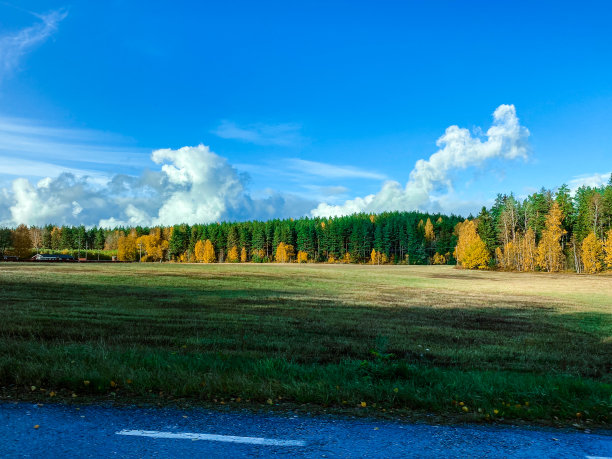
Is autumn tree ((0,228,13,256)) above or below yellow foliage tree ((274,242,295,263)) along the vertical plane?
above

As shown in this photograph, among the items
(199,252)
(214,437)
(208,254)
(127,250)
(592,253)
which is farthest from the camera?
(199,252)

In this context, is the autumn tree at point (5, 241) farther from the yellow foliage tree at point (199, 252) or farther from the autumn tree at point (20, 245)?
the yellow foliage tree at point (199, 252)

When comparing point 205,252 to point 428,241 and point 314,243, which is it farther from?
point 428,241

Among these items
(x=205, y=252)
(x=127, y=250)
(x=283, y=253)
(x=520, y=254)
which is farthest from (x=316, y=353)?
(x=205, y=252)

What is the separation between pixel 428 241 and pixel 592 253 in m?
96.8

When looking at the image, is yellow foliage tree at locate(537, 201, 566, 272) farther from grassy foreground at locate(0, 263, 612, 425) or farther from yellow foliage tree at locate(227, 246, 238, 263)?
yellow foliage tree at locate(227, 246, 238, 263)

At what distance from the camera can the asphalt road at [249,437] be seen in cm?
524

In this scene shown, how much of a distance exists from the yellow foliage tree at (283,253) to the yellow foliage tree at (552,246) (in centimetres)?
9985

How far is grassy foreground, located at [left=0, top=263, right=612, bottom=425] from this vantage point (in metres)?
7.41

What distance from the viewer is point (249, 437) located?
221 inches

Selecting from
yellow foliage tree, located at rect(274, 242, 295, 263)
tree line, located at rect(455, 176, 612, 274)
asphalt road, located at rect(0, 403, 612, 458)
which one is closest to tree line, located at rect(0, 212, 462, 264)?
yellow foliage tree, located at rect(274, 242, 295, 263)

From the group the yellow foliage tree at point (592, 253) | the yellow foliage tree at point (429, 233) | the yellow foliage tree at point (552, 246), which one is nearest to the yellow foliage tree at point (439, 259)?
the yellow foliage tree at point (429, 233)

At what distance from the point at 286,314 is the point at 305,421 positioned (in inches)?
679

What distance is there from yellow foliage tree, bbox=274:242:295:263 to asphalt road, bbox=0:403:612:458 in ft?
560
